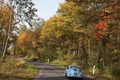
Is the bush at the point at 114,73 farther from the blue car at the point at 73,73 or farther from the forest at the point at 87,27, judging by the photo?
the blue car at the point at 73,73

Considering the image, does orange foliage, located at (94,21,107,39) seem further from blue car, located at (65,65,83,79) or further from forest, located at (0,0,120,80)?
blue car, located at (65,65,83,79)

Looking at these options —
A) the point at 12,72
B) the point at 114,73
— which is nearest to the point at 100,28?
the point at 114,73

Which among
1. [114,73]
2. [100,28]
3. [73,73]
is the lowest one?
[114,73]

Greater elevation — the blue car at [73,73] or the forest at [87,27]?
the forest at [87,27]

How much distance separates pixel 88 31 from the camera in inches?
1721

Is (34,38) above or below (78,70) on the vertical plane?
above

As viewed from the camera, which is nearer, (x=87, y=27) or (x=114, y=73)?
(x=114, y=73)

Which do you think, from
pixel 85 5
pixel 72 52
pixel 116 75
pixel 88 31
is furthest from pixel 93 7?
pixel 72 52

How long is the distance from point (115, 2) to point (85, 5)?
267 cm

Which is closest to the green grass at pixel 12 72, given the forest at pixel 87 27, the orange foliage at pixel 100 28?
the forest at pixel 87 27

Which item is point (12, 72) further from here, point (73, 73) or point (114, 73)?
point (114, 73)

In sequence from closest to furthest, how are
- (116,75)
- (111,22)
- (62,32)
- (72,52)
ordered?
1. (111,22)
2. (116,75)
3. (62,32)
4. (72,52)

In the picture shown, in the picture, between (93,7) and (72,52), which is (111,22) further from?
(72,52)

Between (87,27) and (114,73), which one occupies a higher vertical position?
(87,27)
